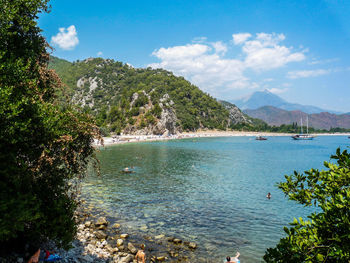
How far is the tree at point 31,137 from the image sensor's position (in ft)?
24.7

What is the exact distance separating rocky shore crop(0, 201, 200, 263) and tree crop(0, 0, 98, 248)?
3066 millimetres

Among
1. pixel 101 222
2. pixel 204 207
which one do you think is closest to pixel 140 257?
pixel 101 222

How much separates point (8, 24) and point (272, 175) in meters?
44.7

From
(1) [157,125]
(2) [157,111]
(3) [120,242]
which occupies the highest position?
(2) [157,111]

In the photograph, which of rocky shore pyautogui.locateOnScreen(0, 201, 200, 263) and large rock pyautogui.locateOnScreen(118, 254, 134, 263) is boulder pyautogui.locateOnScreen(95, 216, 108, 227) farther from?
large rock pyautogui.locateOnScreen(118, 254, 134, 263)

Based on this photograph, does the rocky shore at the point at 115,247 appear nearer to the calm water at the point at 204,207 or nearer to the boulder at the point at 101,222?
the boulder at the point at 101,222

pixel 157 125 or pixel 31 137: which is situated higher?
pixel 157 125

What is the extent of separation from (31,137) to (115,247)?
10.5 metres

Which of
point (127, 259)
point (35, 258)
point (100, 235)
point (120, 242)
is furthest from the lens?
point (100, 235)

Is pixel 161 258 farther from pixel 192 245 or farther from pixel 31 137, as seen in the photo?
pixel 31 137

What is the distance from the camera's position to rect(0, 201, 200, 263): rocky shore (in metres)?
13.6

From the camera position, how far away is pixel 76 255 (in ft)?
44.0

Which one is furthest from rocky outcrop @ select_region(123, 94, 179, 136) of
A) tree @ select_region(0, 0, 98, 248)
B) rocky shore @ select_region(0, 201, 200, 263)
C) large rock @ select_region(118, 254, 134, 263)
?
tree @ select_region(0, 0, 98, 248)

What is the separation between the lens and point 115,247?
15.6m
